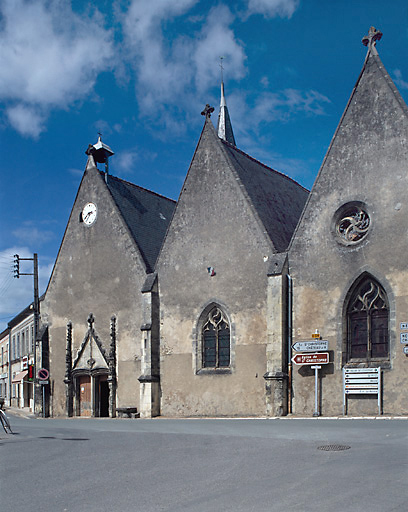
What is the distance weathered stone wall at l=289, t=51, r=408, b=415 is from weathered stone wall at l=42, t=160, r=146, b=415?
833cm

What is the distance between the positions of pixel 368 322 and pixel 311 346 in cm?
202

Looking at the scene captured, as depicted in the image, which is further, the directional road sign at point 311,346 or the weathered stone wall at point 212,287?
the weathered stone wall at point 212,287

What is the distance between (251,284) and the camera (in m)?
22.2

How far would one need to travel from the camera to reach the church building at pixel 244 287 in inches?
758

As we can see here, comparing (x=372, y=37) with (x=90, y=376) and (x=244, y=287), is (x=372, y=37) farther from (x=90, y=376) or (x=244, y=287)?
(x=90, y=376)

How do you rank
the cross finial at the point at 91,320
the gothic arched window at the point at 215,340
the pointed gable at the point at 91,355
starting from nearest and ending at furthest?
1. the gothic arched window at the point at 215,340
2. the pointed gable at the point at 91,355
3. the cross finial at the point at 91,320

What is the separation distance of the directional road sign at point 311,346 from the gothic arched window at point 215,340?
372 cm

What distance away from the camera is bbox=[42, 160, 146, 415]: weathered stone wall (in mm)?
26219

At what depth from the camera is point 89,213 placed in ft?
96.9

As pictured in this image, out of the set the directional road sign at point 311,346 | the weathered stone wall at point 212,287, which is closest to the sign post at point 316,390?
the directional road sign at point 311,346

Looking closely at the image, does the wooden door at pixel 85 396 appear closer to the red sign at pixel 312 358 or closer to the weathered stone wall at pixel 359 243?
the weathered stone wall at pixel 359 243

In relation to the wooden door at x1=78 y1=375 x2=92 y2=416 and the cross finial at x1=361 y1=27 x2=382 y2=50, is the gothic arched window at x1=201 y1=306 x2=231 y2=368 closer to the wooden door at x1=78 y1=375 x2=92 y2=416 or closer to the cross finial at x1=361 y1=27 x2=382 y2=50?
the wooden door at x1=78 y1=375 x2=92 y2=416

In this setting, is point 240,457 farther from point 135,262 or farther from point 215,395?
point 135,262

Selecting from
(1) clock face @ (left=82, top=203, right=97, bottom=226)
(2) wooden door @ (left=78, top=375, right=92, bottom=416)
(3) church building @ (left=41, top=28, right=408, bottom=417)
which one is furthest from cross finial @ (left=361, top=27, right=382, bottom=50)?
(2) wooden door @ (left=78, top=375, right=92, bottom=416)
